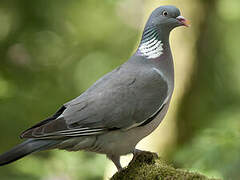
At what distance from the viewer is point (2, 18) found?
272 inches

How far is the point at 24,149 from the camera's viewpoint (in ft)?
11.2

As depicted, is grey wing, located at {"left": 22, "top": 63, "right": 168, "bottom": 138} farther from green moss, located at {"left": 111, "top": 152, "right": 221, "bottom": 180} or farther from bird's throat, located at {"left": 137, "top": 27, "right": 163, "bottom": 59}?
green moss, located at {"left": 111, "top": 152, "right": 221, "bottom": 180}

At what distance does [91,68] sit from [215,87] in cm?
241

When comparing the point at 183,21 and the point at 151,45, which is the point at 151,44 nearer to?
Answer: the point at 151,45

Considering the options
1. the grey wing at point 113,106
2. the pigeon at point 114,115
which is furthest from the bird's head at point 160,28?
the grey wing at point 113,106

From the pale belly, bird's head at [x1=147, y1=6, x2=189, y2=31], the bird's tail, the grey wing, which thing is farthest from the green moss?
bird's head at [x1=147, y1=6, x2=189, y2=31]

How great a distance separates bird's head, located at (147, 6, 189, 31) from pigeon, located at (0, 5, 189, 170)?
1.26 feet

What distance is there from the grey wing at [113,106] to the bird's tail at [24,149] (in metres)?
0.08

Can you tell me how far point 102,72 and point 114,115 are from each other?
183 inches

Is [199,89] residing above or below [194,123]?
above

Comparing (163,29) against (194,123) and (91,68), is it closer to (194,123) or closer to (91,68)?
(194,123)

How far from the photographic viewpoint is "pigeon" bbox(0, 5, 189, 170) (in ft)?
12.0

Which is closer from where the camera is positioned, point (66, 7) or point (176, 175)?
point (176, 175)

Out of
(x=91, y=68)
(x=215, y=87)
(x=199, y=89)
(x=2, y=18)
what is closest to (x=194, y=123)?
(x=199, y=89)
